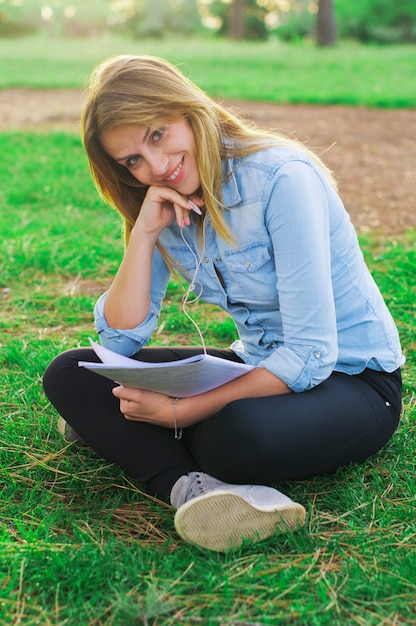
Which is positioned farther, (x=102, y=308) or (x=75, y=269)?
(x=75, y=269)

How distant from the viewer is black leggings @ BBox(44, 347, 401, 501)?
2.11 metres

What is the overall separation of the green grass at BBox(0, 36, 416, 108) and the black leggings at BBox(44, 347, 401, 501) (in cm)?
643

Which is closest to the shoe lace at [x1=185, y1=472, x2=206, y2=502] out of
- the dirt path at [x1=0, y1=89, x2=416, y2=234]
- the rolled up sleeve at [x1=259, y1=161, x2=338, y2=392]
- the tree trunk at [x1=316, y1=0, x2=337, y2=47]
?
the rolled up sleeve at [x1=259, y1=161, x2=338, y2=392]

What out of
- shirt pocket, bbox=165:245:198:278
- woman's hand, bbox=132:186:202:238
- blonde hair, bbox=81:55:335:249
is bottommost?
shirt pocket, bbox=165:245:198:278

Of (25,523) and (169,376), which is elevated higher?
(169,376)

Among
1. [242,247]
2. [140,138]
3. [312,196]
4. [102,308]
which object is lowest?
[102,308]

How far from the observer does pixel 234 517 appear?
78.2 inches

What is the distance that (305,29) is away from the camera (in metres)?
31.9

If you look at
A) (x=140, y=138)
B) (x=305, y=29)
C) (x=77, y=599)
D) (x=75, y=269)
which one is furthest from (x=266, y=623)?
(x=305, y=29)

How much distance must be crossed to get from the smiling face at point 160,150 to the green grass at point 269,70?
248 inches

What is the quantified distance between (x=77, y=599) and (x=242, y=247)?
1.06 metres

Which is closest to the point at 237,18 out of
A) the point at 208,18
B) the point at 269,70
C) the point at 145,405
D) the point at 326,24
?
the point at 326,24

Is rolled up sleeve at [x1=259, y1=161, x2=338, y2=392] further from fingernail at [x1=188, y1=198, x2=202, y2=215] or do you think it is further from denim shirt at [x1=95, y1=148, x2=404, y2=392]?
fingernail at [x1=188, y1=198, x2=202, y2=215]

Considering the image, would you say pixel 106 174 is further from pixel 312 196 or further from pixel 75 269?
pixel 75 269
